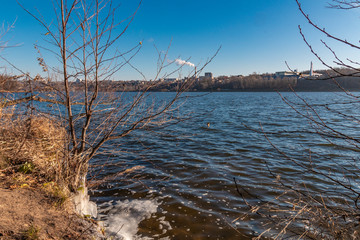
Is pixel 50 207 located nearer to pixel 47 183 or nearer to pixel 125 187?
pixel 47 183

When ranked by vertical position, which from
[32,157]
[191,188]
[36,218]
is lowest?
[191,188]

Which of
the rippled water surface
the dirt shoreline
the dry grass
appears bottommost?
the rippled water surface

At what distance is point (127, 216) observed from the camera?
5176mm

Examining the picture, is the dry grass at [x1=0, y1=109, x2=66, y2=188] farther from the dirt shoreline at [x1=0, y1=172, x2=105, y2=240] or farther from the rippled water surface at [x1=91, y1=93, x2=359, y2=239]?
the rippled water surface at [x1=91, y1=93, x2=359, y2=239]

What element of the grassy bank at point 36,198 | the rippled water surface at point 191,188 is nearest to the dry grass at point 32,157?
the grassy bank at point 36,198

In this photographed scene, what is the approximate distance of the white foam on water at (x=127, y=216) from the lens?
14.4ft

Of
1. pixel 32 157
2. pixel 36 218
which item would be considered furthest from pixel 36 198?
pixel 32 157

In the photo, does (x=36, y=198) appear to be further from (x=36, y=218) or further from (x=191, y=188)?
(x=191, y=188)

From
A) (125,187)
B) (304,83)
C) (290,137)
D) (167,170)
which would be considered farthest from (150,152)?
(304,83)

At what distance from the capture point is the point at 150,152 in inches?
414

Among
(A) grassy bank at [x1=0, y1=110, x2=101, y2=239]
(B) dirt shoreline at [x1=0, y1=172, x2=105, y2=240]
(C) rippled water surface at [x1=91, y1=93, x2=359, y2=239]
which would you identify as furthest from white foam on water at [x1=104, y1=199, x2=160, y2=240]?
(B) dirt shoreline at [x1=0, y1=172, x2=105, y2=240]

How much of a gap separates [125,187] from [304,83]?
96285 millimetres

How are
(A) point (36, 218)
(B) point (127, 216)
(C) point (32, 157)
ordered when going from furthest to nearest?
(B) point (127, 216) → (C) point (32, 157) → (A) point (36, 218)

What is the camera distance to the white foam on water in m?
4.40
